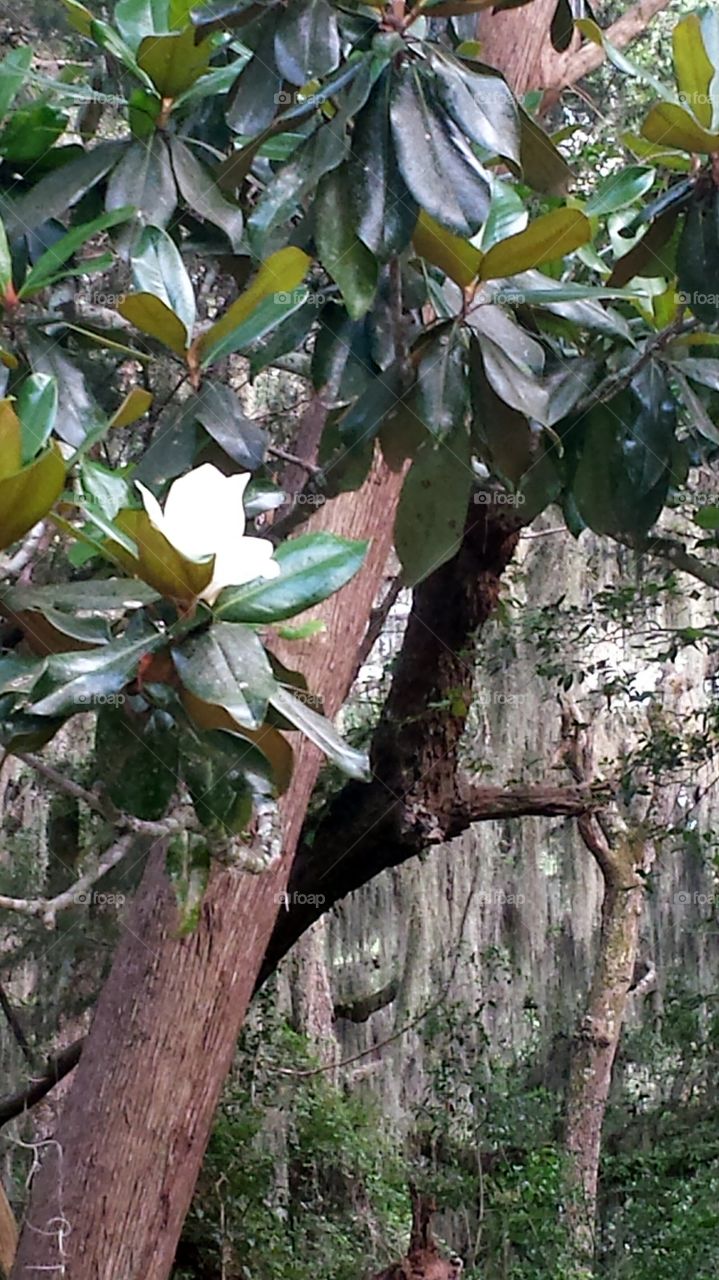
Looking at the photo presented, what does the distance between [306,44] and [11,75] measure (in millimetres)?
335

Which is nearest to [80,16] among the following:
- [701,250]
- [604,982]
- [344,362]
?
[344,362]

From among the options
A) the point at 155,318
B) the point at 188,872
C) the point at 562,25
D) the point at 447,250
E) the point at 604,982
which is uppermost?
the point at 562,25

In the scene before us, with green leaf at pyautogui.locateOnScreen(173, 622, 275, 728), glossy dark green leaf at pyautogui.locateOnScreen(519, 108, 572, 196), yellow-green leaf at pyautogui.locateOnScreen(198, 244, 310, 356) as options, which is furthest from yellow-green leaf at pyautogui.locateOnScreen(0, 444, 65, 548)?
glossy dark green leaf at pyautogui.locateOnScreen(519, 108, 572, 196)

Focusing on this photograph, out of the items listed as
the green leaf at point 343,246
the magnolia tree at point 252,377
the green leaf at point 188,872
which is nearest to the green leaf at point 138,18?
the magnolia tree at point 252,377

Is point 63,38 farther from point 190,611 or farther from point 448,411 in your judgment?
point 190,611

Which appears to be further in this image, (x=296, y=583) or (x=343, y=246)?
(x=343, y=246)

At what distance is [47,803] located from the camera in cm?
429

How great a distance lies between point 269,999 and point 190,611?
3637 mm

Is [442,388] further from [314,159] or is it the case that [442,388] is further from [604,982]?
[604,982]

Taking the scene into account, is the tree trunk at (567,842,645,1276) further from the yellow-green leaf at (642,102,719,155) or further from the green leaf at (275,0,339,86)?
the green leaf at (275,0,339,86)

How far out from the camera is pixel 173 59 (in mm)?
1221

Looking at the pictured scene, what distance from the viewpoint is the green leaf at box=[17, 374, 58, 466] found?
2.70ft

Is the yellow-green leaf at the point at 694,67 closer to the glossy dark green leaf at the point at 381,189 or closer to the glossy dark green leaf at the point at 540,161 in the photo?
the glossy dark green leaf at the point at 540,161

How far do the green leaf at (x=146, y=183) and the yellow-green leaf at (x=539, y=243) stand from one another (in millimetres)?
382
